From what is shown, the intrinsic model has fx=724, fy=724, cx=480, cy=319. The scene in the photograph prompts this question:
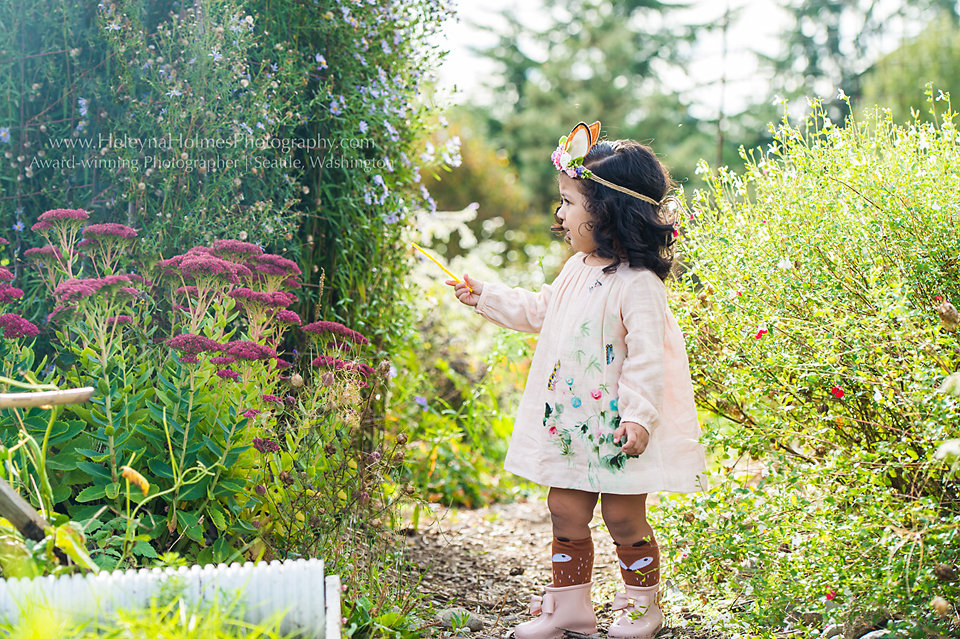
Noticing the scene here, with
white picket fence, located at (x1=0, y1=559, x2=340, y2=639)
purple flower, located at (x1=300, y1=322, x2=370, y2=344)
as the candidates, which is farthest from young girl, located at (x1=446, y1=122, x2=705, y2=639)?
white picket fence, located at (x1=0, y1=559, x2=340, y2=639)

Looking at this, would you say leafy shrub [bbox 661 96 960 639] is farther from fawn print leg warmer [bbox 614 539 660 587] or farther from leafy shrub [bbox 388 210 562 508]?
leafy shrub [bbox 388 210 562 508]

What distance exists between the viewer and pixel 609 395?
7.43 ft

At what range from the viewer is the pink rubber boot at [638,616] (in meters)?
2.20

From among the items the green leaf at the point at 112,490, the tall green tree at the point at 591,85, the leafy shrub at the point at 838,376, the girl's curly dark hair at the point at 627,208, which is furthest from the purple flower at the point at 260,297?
the tall green tree at the point at 591,85

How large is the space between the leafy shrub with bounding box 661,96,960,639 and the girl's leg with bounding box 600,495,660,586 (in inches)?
4.0

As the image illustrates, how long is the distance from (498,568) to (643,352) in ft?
4.34

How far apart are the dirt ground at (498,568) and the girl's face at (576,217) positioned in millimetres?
1019

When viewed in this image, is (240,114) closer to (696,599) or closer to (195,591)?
(195,591)

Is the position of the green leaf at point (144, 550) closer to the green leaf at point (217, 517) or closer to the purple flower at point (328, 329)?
the green leaf at point (217, 517)

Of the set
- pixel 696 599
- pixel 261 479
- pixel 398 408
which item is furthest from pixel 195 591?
pixel 398 408

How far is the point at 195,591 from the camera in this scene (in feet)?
4.53

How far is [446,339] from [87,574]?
382cm

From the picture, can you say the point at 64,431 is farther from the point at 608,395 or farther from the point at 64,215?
the point at 608,395

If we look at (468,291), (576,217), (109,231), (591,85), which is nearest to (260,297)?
(109,231)
